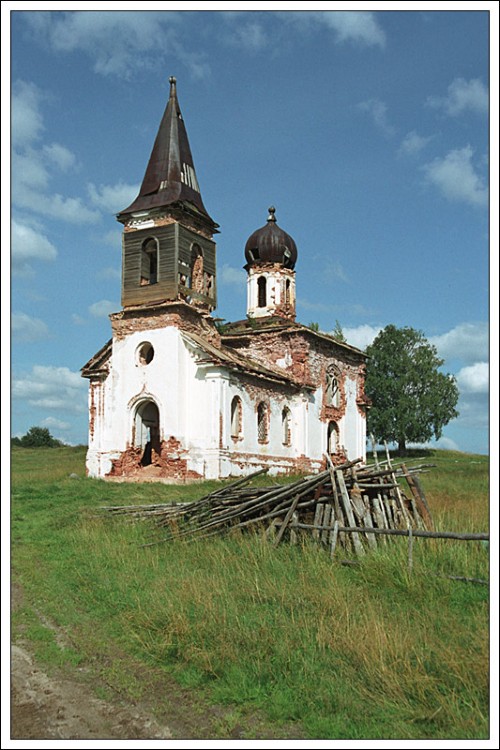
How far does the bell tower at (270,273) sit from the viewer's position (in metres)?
34.1

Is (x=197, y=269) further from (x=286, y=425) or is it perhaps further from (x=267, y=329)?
(x=286, y=425)

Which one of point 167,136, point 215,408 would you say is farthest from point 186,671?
point 167,136

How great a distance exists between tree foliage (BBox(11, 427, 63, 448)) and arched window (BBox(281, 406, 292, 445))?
A: 3507cm

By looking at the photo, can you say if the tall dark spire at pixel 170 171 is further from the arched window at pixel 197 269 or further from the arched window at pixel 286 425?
the arched window at pixel 286 425

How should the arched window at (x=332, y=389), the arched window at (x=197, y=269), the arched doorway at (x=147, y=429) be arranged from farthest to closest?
the arched window at (x=332, y=389), the arched window at (x=197, y=269), the arched doorway at (x=147, y=429)

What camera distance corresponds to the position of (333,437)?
32562mm

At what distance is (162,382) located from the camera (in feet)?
82.5

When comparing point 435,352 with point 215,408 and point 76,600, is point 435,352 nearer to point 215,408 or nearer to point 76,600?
point 215,408

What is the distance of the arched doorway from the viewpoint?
2616 centimetres

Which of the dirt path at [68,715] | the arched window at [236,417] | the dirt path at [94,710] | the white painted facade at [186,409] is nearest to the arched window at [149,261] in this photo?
the white painted facade at [186,409]

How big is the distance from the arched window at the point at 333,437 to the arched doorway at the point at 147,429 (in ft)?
28.3

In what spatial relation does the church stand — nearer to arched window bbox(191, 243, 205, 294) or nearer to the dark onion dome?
arched window bbox(191, 243, 205, 294)

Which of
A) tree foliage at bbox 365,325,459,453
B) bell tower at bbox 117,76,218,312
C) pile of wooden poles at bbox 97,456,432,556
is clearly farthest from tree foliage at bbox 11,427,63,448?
pile of wooden poles at bbox 97,456,432,556

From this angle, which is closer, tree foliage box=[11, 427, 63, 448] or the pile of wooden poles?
the pile of wooden poles
